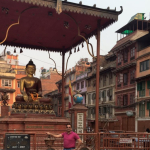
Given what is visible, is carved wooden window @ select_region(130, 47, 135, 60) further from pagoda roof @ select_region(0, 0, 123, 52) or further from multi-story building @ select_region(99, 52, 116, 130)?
pagoda roof @ select_region(0, 0, 123, 52)

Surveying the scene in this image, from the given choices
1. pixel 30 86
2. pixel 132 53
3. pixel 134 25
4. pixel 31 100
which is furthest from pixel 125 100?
pixel 31 100

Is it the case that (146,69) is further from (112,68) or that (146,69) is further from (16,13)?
(16,13)

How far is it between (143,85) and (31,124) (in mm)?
31851

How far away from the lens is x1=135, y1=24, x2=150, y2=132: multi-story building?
1670 inches

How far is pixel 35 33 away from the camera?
Answer: 709 inches

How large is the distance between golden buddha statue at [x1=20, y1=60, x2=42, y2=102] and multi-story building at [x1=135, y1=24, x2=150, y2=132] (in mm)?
26741

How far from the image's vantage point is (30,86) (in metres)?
17.4

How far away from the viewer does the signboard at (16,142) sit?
998 centimetres

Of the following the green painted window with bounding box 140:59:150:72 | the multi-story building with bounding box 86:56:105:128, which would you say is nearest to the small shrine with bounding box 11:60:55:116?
the green painted window with bounding box 140:59:150:72

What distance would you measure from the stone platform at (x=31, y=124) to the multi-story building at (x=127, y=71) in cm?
3242

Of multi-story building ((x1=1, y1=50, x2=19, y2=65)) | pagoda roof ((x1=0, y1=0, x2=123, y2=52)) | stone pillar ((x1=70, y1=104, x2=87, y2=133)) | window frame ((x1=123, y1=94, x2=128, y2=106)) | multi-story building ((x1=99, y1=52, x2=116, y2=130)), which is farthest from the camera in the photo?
multi-story building ((x1=1, y1=50, x2=19, y2=65))

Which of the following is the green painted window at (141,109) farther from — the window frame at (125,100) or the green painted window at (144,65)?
the green painted window at (144,65)

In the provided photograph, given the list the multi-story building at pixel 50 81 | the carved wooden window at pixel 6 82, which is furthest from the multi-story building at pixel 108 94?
the multi-story building at pixel 50 81

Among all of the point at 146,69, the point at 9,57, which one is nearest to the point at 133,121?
the point at 146,69
